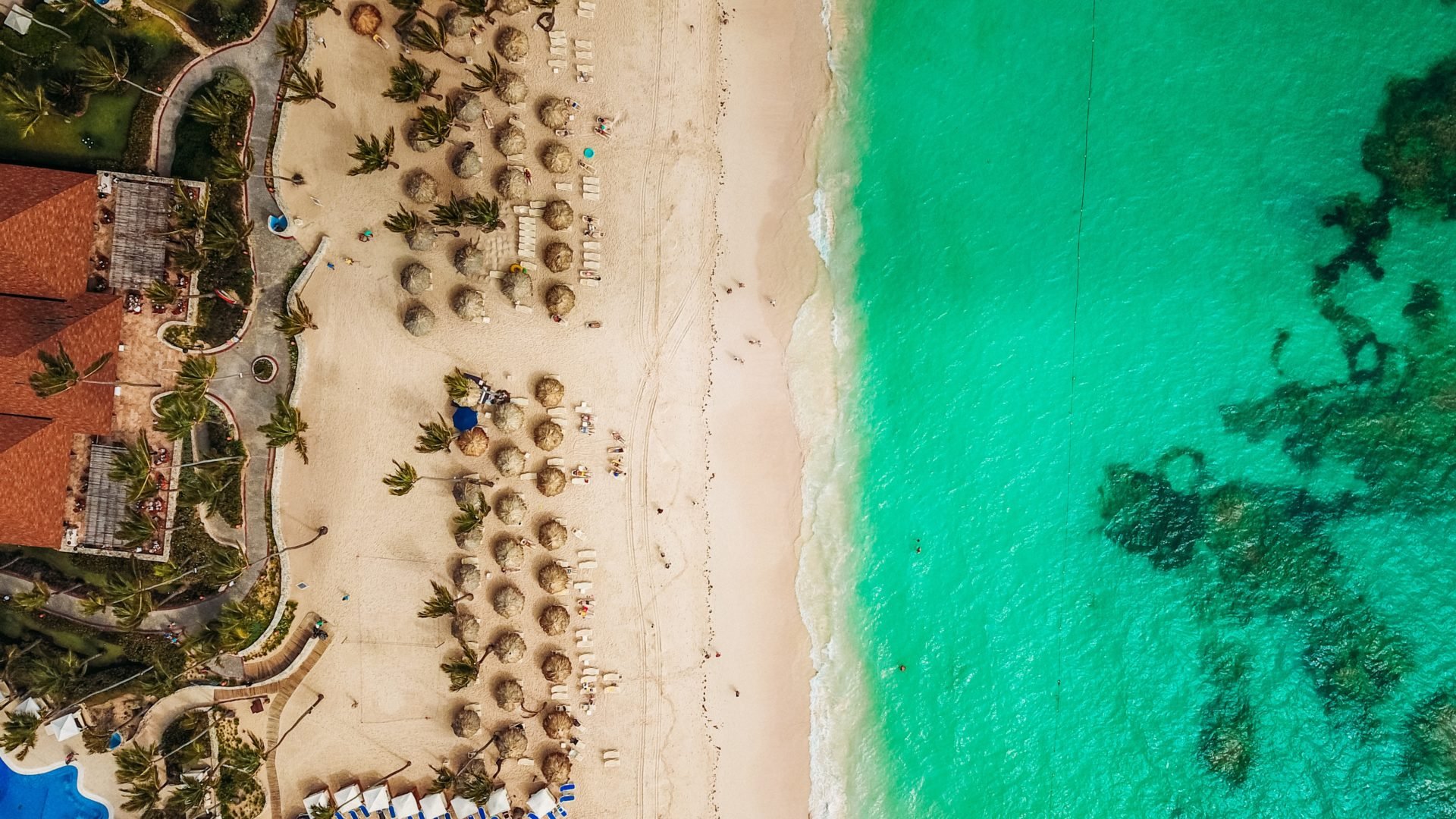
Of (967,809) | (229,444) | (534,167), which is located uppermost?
(534,167)

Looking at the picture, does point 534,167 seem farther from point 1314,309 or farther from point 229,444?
point 1314,309

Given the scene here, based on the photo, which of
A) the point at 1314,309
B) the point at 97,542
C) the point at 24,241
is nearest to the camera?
the point at 24,241

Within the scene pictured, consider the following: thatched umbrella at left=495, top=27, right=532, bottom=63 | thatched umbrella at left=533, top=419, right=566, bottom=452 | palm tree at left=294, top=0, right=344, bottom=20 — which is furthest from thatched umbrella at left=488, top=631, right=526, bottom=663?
palm tree at left=294, top=0, right=344, bottom=20

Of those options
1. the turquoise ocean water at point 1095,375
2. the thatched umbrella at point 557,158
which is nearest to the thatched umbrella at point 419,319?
the thatched umbrella at point 557,158

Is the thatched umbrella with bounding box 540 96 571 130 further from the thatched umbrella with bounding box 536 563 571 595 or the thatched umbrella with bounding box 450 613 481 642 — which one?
the thatched umbrella with bounding box 450 613 481 642

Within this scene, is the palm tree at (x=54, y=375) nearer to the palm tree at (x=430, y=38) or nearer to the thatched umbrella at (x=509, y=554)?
the thatched umbrella at (x=509, y=554)

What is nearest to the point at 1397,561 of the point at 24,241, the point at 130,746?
the point at 130,746

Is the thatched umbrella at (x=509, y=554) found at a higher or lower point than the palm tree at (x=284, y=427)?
lower
